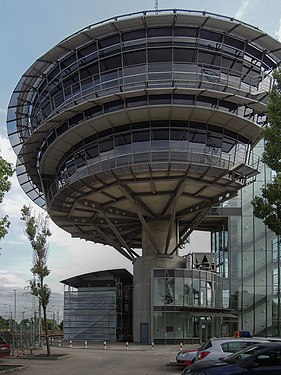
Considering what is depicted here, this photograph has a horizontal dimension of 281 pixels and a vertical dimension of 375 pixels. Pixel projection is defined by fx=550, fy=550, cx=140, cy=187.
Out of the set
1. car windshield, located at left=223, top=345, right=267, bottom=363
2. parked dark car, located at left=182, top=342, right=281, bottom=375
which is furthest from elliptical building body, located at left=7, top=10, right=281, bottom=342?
parked dark car, located at left=182, top=342, right=281, bottom=375

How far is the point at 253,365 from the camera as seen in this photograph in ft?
43.7

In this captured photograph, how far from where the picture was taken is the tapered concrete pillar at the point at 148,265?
174 ft

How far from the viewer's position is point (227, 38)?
1722 inches

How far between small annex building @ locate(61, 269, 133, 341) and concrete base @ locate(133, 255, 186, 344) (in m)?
8.28

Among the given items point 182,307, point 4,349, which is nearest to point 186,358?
point 4,349

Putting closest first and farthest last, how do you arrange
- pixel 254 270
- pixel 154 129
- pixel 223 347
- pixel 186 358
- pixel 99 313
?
pixel 223 347 < pixel 186 358 < pixel 154 129 < pixel 99 313 < pixel 254 270

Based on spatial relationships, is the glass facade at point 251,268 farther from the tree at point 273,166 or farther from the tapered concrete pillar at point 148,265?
the tree at point 273,166

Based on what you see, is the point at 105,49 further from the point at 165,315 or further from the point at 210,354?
the point at 210,354

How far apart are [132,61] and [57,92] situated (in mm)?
7345

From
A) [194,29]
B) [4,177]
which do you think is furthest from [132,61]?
[4,177]

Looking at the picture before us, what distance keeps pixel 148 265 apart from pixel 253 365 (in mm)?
42044

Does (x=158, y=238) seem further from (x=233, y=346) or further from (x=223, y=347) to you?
(x=233, y=346)

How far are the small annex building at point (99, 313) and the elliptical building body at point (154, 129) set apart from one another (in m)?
8.55

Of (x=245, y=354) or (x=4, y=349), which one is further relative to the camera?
(x=4, y=349)
